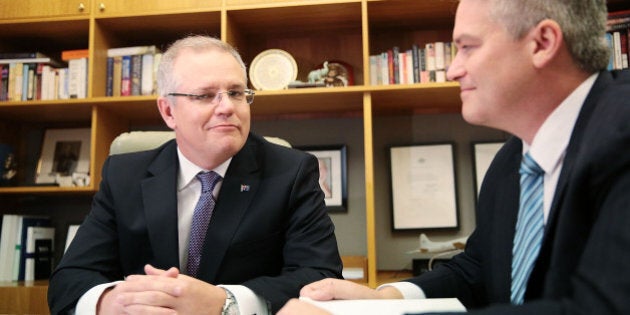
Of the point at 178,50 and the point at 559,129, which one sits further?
the point at 178,50

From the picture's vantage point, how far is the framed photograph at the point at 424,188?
287 centimetres

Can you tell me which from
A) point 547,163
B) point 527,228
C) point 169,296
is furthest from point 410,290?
point 169,296

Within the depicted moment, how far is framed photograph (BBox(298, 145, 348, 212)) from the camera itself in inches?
116

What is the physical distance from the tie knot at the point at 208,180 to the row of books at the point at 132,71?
1.32 meters

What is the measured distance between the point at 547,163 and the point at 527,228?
130 mm

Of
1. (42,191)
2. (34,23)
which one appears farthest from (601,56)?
(34,23)

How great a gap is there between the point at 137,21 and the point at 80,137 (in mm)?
807

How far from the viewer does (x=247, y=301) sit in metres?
1.27

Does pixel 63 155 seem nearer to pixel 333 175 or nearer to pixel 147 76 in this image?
pixel 147 76

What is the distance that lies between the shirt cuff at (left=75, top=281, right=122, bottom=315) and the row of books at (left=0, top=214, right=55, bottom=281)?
68.5 inches

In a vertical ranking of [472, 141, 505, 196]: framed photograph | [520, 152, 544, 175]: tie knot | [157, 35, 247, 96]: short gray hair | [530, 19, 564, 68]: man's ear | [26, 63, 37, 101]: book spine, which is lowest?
[520, 152, 544, 175]: tie knot

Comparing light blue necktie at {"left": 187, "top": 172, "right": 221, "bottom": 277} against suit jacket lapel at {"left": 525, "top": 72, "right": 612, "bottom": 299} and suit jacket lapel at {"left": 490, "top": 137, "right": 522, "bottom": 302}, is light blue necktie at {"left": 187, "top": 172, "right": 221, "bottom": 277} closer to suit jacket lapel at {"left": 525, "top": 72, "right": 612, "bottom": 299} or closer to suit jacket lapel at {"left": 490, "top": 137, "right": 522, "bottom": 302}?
suit jacket lapel at {"left": 490, "top": 137, "right": 522, "bottom": 302}

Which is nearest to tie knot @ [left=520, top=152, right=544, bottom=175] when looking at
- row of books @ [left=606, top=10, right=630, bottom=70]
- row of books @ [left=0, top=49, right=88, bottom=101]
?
row of books @ [left=606, top=10, right=630, bottom=70]

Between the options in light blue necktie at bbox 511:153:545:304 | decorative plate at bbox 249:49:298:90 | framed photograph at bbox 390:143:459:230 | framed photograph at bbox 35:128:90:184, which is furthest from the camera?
framed photograph at bbox 35:128:90:184
